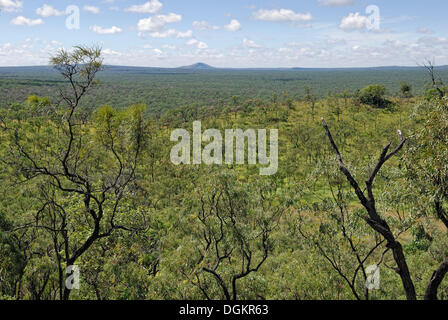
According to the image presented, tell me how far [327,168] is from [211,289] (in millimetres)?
7443

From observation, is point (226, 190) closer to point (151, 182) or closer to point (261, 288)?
point (261, 288)

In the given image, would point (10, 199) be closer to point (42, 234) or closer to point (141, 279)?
point (42, 234)

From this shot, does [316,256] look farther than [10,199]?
No

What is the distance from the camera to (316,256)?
55.9 ft

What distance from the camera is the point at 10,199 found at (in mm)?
29312

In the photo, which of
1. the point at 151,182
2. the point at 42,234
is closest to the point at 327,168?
the point at 42,234

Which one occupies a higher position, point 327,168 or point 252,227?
point 327,168

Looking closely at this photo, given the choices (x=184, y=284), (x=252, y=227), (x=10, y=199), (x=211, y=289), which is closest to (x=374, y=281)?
(x=252, y=227)

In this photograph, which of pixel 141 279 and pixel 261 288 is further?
pixel 261 288
